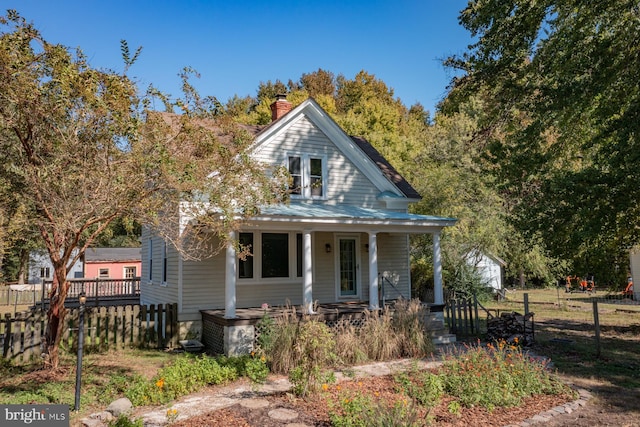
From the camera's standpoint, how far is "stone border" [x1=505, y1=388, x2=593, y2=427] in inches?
243

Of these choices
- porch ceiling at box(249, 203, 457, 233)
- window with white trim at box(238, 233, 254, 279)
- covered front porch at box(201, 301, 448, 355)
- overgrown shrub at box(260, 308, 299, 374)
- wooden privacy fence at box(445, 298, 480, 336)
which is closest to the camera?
overgrown shrub at box(260, 308, 299, 374)

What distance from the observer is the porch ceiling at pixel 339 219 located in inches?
454

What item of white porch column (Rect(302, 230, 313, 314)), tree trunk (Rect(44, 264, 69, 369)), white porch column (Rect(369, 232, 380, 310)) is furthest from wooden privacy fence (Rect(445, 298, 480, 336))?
tree trunk (Rect(44, 264, 69, 369))

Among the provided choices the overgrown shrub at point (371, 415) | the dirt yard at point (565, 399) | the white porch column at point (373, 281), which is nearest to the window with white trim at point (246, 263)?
the white porch column at point (373, 281)

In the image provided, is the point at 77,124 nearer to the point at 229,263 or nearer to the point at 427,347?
the point at 229,263

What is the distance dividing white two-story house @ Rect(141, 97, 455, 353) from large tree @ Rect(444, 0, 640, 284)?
306cm

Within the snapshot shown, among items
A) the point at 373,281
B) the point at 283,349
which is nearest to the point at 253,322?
the point at 283,349

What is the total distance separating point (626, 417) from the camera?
21.2 ft

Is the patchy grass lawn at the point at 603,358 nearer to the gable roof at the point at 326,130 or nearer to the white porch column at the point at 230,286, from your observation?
the gable roof at the point at 326,130

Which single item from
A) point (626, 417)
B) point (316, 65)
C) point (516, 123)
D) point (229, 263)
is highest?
point (316, 65)

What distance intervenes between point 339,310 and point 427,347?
9.42 ft

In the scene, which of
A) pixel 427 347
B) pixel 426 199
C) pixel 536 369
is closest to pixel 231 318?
pixel 427 347

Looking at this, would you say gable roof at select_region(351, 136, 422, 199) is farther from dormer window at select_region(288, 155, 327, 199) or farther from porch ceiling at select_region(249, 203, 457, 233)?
porch ceiling at select_region(249, 203, 457, 233)

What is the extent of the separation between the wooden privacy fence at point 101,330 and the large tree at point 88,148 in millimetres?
2076
